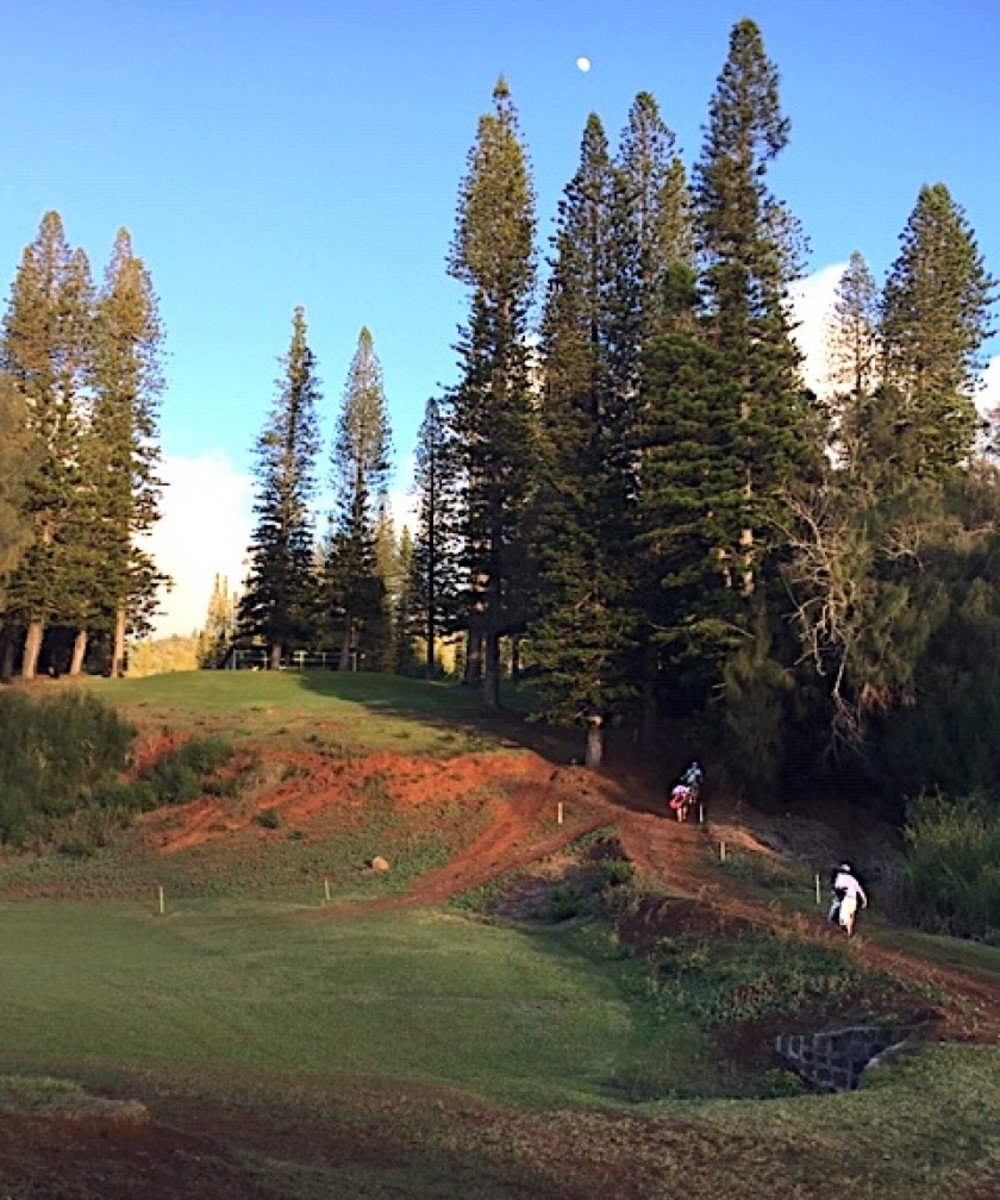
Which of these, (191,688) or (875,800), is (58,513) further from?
(875,800)

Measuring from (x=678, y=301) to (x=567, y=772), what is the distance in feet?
46.4

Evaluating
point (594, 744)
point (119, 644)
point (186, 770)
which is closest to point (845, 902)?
point (594, 744)

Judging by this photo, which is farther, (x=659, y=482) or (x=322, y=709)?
(x=322, y=709)

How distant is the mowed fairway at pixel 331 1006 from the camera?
11289 millimetres

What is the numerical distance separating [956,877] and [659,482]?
16.5 meters

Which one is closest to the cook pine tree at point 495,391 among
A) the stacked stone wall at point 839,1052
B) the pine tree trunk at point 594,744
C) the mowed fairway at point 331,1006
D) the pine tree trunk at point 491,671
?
the pine tree trunk at point 491,671

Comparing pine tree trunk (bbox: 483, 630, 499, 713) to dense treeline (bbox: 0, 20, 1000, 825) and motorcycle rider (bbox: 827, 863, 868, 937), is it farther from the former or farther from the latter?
motorcycle rider (bbox: 827, 863, 868, 937)

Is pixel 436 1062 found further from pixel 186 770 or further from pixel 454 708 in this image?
pixel 454 708

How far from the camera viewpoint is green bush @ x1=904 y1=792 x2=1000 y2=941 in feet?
64.3

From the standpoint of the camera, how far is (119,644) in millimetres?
52656

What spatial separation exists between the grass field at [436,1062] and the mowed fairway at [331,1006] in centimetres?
6

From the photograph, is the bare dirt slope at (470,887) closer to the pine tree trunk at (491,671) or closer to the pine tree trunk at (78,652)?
the pine tree trunk at (491,671)

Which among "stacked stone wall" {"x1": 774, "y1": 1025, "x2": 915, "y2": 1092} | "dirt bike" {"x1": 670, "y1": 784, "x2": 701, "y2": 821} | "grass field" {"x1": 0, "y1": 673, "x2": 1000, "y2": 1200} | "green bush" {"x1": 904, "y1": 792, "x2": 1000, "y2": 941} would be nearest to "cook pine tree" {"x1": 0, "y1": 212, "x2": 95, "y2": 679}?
"grass field" {"x1": 0, "y1": 673, "x2": 1000, "y2": 1200}

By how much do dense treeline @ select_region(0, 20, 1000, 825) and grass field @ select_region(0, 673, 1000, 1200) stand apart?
26.6 feet
